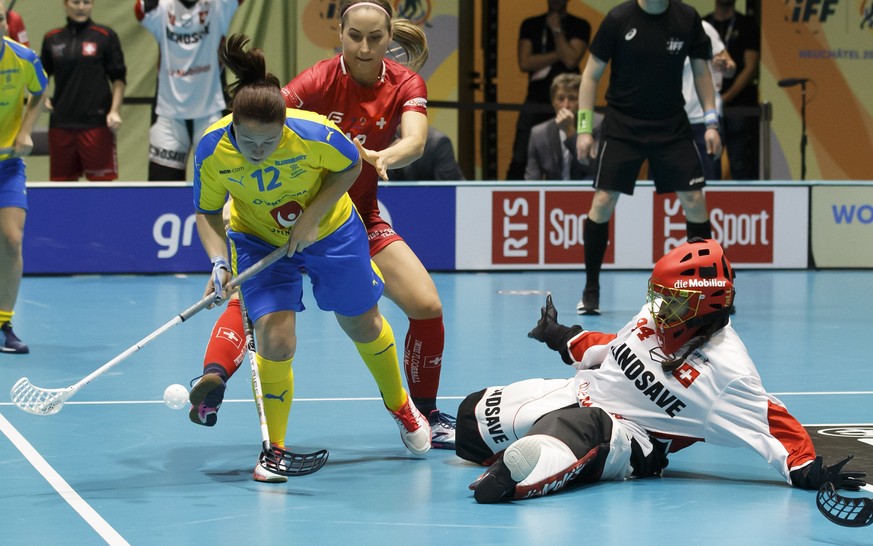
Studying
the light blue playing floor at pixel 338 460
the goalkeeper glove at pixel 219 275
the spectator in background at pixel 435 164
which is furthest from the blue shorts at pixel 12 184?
the spectator in background at pixel 435 164

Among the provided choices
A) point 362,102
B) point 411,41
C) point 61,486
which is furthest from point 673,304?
point 61,486

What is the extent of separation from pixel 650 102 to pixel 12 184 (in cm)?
413

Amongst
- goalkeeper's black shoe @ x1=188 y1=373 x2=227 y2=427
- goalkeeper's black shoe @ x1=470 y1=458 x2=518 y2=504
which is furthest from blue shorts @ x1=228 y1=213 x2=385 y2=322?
goalkeeper's black shoe @ x1=470 y1=458 x2=518 y2=504

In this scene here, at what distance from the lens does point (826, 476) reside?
4953 millimetres

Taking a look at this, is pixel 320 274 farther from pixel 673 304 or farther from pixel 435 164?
pixel 435 164

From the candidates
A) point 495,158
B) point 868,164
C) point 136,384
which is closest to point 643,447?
point 136,384

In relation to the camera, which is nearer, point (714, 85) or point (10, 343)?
point (10, 343)

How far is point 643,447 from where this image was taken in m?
5.30

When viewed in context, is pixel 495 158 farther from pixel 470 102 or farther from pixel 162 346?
pixel 162 346

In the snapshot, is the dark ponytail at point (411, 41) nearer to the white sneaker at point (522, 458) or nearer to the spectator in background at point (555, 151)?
the white sneaker at point (522, 458)

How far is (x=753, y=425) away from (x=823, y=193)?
25.4 ft

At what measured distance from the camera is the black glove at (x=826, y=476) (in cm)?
491

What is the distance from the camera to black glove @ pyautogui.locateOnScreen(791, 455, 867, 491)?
4.91m

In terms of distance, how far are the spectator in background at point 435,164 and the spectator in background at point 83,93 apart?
2.47m
